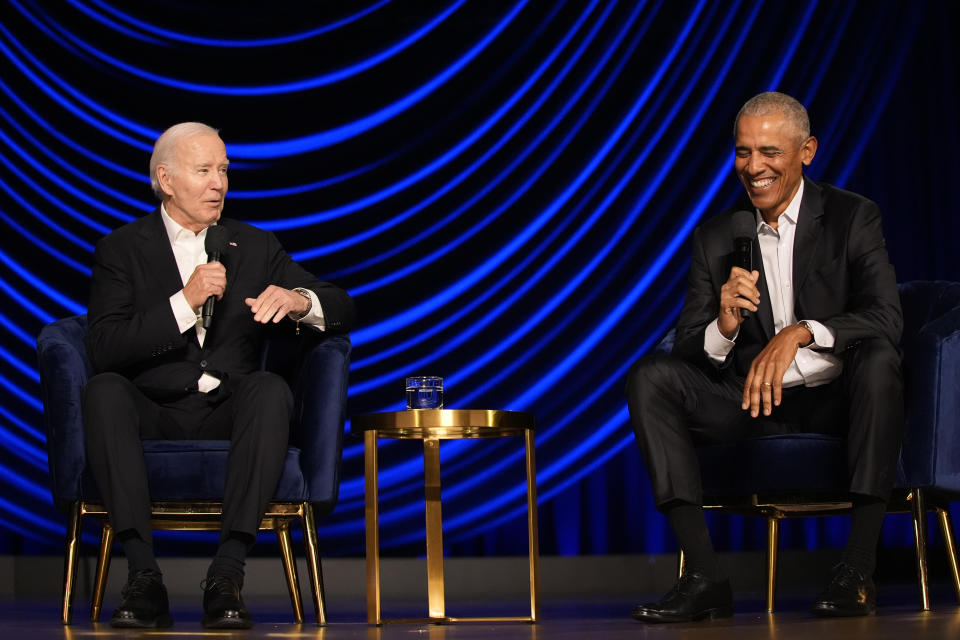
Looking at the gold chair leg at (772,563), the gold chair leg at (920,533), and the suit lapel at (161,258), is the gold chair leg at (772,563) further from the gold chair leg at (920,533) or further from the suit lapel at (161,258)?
the suit lapel at (161,258)

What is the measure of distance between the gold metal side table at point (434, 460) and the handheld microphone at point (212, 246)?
369 mm

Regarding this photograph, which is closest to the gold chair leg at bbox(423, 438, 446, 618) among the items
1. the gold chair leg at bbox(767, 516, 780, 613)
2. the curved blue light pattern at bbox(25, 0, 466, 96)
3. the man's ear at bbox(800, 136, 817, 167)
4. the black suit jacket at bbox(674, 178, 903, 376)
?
the black suit jacket at bbox(674, 178, 903, 376)

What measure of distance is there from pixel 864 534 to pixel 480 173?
6.64 feet

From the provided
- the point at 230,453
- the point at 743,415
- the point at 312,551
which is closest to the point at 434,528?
the point at 312,551

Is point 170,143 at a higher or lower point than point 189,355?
higher

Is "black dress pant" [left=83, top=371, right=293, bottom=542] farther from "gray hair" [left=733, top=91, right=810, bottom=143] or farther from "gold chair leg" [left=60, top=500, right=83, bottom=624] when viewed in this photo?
"gray hair" [left=733, top=91, right=810, bottom=143]

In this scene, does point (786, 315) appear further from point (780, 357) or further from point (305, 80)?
point (305, 80)

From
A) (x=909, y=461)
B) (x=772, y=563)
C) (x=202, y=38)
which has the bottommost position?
(x=772, y=563)

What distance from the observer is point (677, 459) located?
2.35 m

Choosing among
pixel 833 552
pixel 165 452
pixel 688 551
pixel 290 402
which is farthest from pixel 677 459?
pixel 833 552

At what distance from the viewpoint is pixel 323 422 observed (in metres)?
2.51

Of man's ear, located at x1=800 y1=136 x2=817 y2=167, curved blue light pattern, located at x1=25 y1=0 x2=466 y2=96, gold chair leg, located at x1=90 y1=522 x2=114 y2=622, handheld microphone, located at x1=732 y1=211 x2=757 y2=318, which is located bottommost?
gold chair leg, located at x1=90 y1=522 x2=114 y2=622

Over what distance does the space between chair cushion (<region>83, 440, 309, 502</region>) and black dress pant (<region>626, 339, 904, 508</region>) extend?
691mm

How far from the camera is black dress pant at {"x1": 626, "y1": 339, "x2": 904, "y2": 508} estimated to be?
2.28 meters
